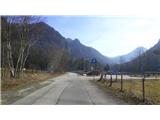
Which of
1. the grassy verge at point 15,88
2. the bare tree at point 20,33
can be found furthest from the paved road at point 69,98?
the bare tree at point 20,33

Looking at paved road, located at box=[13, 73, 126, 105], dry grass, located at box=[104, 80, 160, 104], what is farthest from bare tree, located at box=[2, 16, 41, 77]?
paved road, located at box=[13, 73, 126, 105]

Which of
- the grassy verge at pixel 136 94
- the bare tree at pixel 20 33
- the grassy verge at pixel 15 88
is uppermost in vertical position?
the bare tree at pixel 20 33

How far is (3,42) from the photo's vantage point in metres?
40.5

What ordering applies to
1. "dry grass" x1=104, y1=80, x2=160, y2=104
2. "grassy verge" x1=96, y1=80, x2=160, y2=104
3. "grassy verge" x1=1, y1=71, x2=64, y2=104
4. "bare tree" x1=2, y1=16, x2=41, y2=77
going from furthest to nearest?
"bare tree" x1=2, y1=16, x2=41, y2=77
"grassy verge" x1=1, y1=71, x2=64, y2=104
"dry grass" x1=104, y1=80, x2=160, y2=104
"grassy verge" x1=96, y1=80, x2=160, y2=104

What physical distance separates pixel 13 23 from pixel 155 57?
62.4m

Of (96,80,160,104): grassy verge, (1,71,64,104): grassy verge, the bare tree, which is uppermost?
the bare tree

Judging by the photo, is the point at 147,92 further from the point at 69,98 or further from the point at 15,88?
the point at 15,88

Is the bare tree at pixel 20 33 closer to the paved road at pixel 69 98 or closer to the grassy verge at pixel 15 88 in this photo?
the grassy verge at pixel 15 88

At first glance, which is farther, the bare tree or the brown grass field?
the bare tree

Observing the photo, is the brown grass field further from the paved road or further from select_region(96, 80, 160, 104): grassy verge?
the paved road

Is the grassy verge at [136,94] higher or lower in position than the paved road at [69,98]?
higher
